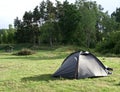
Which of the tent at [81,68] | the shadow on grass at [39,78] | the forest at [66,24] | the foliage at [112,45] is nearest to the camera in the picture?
the shadow on grass at [39,78]

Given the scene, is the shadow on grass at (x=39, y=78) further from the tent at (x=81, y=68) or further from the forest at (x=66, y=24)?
the forest at (x=66, y=24)

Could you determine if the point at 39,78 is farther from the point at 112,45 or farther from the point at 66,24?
the point at 66,24

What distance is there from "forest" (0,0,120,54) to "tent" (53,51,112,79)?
39200 millimetres

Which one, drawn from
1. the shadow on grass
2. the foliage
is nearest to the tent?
the shadow on grass

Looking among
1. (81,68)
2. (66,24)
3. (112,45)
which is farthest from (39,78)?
(66,24)

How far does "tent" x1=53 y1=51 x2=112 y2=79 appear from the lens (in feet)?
44.7

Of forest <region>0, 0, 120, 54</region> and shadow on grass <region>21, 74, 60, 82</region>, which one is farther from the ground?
forest <region>0, 0, 120, 54</region>

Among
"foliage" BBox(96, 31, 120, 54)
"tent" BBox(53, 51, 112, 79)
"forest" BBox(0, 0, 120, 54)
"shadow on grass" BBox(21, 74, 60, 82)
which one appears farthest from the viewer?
"forest" BBox(0, 0, 120, 54)

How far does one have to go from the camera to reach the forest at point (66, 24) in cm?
5453

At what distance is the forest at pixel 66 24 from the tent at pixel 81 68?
39.2 meters

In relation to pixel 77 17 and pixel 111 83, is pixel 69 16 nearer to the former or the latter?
pixel 77 17

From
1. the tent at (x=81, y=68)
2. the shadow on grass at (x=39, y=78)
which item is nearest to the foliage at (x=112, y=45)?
the tent at (x=81, y=68)

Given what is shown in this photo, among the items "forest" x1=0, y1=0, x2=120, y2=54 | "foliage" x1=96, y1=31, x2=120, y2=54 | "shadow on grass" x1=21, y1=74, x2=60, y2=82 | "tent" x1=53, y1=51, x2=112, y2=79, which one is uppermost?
"forest" x1=0, y1=0, x2=120, y2=54

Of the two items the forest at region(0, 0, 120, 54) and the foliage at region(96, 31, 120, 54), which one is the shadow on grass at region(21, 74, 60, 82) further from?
the forest at region(0, 0, 120, 54)
